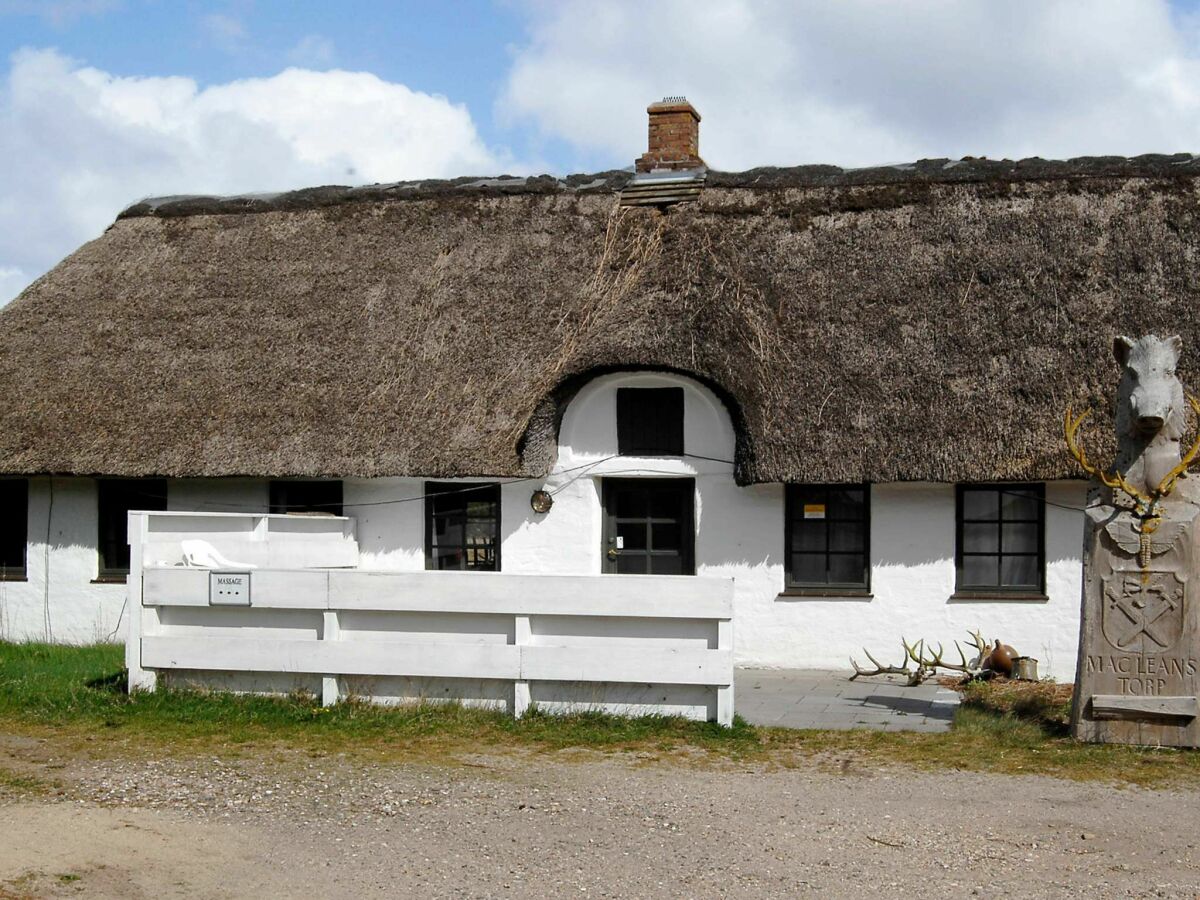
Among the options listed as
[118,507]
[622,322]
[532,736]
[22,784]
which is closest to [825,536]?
[622,322]

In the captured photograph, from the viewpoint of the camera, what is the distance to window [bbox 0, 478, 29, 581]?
1508 cm

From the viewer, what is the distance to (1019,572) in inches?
506

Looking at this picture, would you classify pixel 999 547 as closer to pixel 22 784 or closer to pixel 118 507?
pixel 22 784

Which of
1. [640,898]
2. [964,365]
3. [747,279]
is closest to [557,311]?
[747,279]

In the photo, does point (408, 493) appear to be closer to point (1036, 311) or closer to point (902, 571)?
point (902, 571)

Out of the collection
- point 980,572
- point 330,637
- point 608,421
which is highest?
point 608,421

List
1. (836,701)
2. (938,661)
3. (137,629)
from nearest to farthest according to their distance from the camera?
(137,629), (836,701), (938,661)

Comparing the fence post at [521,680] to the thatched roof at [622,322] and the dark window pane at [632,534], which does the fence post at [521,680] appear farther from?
the dark window pane at [632,534]

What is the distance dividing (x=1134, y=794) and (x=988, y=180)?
8405 millimetres

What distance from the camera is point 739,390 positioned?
12.7 meters

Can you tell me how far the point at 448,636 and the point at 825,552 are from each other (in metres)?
4.76

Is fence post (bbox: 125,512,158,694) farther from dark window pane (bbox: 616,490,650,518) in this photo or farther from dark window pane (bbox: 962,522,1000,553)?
dark window pane (bbox: 962,522,1000,553)

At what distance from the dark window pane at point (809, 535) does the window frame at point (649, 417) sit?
53.7 inches

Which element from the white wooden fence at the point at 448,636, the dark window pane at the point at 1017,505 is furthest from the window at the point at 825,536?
the white wooden fence at the point at 448,636
